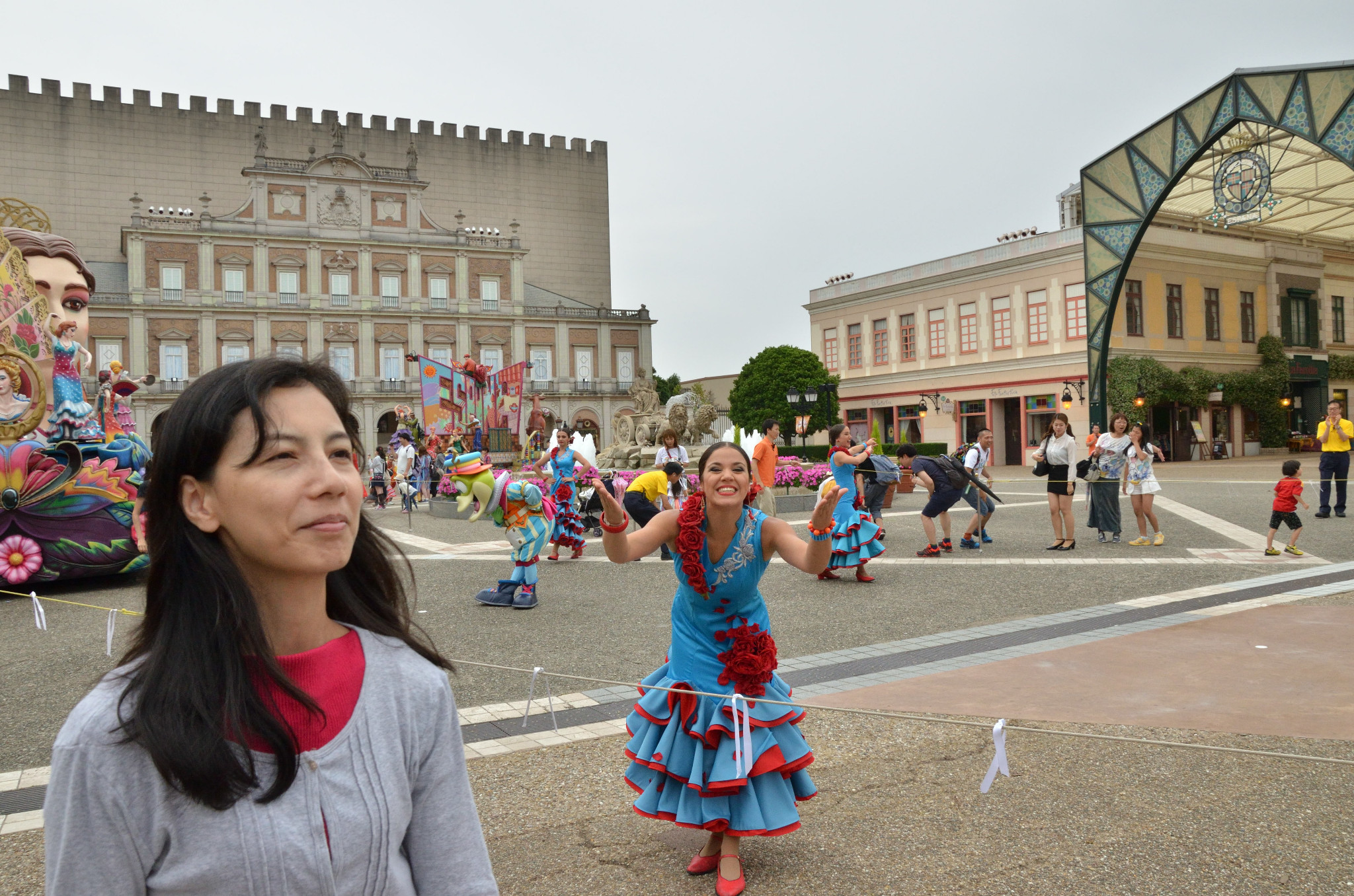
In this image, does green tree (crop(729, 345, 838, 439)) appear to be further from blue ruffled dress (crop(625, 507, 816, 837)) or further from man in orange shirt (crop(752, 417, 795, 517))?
blue ruffled dress (crop(625, 507, 816, 837))

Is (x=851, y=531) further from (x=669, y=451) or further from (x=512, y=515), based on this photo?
(x=669, y=451)

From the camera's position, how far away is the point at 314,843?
1.35 m

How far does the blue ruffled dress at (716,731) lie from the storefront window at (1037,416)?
3855 cm

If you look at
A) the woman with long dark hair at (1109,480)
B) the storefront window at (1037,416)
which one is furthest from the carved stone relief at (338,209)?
the woman with long dark hair at (1109,480)

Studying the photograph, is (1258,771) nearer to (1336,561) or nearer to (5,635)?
(1336,561)

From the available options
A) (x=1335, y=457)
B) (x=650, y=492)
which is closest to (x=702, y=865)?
(x=650, y=492)

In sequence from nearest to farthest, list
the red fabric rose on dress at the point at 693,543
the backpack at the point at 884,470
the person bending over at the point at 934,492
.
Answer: the red fabric rose on dress at the point at 693,543 → the person bending over at the point at 934,492 → the backpack at the point at 884,470

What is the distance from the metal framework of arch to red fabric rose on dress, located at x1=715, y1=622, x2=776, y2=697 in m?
20.3

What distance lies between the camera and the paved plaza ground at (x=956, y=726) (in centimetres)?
352

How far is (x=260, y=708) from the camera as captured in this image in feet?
4.39

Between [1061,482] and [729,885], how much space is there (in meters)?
10.5

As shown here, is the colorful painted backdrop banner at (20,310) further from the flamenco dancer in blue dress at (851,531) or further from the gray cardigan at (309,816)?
the gray cardigan at (309,816)

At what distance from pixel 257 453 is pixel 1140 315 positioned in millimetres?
41844

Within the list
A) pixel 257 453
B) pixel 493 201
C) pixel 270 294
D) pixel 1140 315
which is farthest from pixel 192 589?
pixel 493 201
